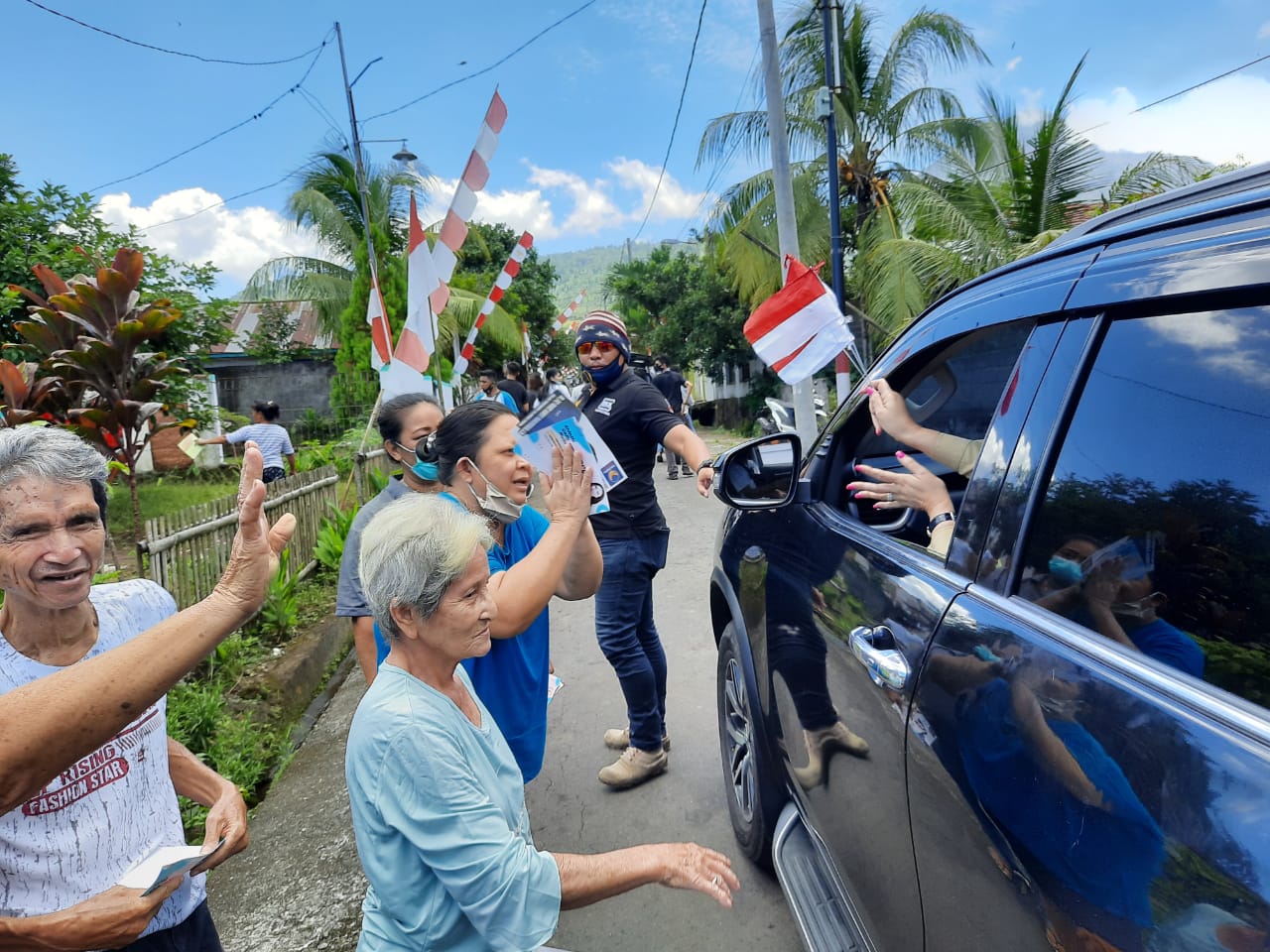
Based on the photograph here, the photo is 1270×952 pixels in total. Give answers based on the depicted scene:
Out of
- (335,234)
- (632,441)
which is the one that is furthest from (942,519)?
(335,234)

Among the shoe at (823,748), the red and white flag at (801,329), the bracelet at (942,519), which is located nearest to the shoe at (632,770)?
the shoe at (823,748)

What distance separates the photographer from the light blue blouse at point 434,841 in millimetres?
1307

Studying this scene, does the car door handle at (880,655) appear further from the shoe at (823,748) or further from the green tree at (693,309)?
the green tree at (693,309)

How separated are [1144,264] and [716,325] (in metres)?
21.7

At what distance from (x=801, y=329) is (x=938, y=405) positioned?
356cm

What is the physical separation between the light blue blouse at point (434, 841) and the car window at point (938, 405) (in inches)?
45.2

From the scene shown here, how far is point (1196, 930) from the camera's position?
32.0 inches

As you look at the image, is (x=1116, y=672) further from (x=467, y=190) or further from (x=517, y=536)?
(x=467, y=190)

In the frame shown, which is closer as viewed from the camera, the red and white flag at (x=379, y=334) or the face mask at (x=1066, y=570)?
the face mask at (x=1066, y=570)

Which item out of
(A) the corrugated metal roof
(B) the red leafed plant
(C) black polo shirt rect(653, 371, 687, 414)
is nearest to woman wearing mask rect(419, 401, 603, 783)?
(B) the red leafed plant

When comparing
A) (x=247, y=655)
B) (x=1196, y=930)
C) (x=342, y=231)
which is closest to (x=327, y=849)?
(x=247, y=655)

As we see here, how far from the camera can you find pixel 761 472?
2371 millimetres

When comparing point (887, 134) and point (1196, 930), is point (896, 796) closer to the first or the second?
point (1196, 930)

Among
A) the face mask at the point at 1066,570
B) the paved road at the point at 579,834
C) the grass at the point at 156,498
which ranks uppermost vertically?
the face mask at the point at 1066,570
